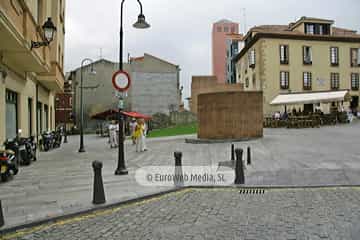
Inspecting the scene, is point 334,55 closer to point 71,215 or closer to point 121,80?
point 121,80

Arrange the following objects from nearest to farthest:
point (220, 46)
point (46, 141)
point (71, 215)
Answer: point (71, 215) < point (46, 141) < point (220, 46)

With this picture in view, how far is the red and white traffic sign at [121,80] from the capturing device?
28.4ft

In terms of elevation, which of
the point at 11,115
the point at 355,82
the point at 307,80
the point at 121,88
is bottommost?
the point at 11,115

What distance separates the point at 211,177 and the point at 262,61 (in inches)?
1162

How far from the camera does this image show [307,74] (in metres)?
36.8

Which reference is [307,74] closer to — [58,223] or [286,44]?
[286,44]

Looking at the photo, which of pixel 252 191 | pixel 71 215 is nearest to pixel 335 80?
pixel 252 191

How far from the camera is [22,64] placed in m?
11.7

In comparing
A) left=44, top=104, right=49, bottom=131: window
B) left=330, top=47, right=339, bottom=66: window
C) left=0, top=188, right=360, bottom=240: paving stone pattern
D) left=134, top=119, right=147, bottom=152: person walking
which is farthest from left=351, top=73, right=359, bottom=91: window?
left=0, top=188, right=360, bottom=240: paving stone pattern

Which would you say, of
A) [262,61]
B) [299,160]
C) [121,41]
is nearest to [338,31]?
[262,61]

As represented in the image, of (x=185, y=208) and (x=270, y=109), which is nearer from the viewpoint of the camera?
(x=185, y=208)

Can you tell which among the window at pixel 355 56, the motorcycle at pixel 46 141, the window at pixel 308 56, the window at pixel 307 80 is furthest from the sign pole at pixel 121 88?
the window at pixel 355 56

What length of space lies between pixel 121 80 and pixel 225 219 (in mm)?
4978

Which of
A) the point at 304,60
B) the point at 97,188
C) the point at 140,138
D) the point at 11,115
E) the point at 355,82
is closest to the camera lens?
the point at 97,188
